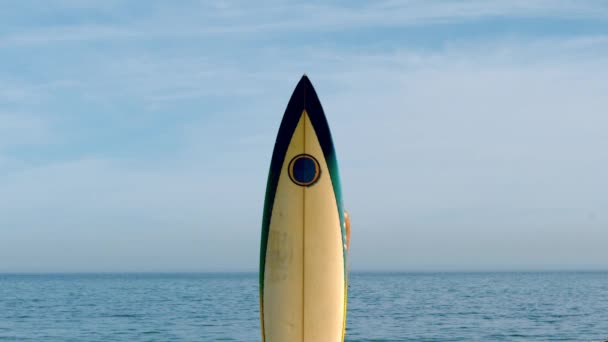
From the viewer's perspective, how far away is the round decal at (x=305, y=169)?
1022cm

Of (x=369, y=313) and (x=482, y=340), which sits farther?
(x=369, y=313)

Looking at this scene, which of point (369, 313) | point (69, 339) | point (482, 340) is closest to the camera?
point (482, 340)

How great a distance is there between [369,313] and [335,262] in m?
30.9

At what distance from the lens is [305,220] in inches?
402

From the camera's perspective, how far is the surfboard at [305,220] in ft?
33.4

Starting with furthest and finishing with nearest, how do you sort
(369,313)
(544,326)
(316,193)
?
(369,313), (544,326), (316,193)

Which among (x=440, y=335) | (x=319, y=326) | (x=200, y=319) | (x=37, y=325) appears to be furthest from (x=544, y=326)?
(x=319, y=326)

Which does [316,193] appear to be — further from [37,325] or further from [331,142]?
[37,325]

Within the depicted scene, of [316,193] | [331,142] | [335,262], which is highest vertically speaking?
[331,142]

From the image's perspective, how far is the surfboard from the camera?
33.4ft

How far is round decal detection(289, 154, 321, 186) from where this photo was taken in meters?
10.2

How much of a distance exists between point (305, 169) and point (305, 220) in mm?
621

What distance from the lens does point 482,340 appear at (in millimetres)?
28641

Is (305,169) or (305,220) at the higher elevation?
(305,169)
